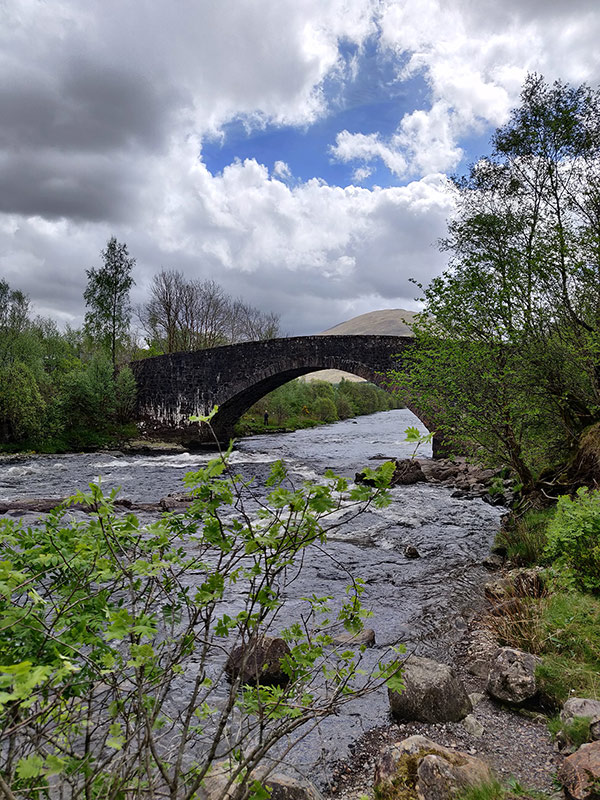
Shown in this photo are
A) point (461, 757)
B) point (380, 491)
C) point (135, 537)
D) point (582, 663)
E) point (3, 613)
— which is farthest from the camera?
point (582, 663)

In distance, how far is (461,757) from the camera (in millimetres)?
3172

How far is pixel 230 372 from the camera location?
2831 cm

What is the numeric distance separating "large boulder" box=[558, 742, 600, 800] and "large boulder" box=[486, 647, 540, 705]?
4.06ft

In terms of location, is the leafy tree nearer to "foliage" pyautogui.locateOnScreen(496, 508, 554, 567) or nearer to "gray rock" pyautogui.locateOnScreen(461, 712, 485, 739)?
"foliage" pyautogui.locateOnScreen(496, 508, 554, 567)

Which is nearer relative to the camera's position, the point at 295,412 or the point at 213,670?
the point at 213,670

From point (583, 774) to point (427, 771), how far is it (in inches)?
34.2

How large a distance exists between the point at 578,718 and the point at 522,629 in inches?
69.1

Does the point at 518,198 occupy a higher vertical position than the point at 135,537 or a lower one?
higher

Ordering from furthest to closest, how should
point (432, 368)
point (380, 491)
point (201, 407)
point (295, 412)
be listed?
point (295, 412)
point (201, 407)
point (432, 368)
point (380, 491)

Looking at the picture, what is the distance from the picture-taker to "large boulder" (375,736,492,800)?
2.90m

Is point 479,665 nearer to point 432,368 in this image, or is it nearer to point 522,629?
point 522,629

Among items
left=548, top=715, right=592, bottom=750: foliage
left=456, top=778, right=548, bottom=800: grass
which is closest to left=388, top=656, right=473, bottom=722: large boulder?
left=548, top=715, right=592, bottom=750: foliage

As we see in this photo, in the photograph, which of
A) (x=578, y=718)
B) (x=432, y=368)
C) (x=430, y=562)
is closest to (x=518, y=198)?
(x=432, y=368)


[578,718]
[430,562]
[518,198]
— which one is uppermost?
[518,198]
